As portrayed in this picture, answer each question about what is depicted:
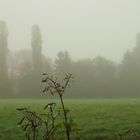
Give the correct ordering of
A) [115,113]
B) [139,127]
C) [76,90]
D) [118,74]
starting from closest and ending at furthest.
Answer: [139,127] < [115,113] < [76,90] < [118,74]

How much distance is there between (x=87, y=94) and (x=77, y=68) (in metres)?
6.95

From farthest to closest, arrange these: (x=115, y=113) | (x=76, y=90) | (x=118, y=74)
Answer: (x=118, y=74) < (x=76, y=90) < (x=115, y=113)

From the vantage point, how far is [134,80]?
81938mm

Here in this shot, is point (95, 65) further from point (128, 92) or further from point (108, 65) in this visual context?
point (128, 92)

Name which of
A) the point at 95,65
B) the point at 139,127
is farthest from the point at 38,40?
the point at 139,127

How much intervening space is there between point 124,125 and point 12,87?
62.5 meters

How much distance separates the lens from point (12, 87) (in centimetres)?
8138

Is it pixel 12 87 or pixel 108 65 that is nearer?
→ pixel 12 87

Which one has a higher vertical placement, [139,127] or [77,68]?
[77,68]

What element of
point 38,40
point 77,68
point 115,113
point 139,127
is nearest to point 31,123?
point 139,127

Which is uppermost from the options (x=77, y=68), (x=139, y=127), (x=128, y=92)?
(x=77, y=68)

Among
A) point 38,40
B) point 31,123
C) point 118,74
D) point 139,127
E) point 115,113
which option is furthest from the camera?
point 38,40

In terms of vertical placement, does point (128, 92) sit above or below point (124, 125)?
above

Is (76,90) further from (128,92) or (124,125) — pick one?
(124,125)
